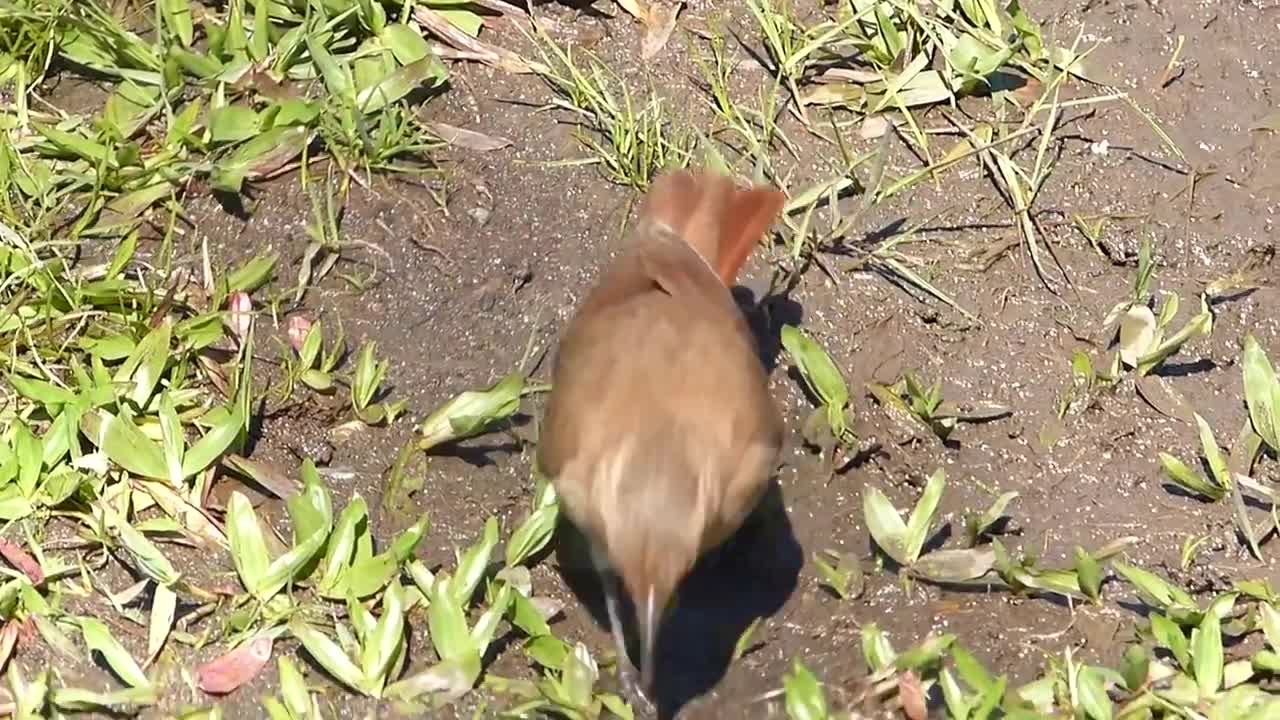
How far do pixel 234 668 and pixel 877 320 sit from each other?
2040 mm

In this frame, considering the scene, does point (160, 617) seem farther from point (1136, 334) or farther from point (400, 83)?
point (1136, 334)

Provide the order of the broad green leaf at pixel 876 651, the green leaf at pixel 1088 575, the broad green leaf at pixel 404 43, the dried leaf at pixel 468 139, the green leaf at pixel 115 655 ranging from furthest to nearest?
the broad green leaf at pixel 404 43 < the dried leaf at pixel 468 139 < the green leaf at pixel 1088 575 < the broad green leaf at pixel 876 651 < the green leaf at pixel 115 655

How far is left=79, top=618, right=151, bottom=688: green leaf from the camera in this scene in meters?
4.51

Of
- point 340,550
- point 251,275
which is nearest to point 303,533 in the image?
point 340,550

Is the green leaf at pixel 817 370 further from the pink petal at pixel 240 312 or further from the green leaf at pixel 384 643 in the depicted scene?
the pink petal at pixel 240 312

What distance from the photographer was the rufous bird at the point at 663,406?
4.31m

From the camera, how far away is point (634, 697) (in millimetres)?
4609

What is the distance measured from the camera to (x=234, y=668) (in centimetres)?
457

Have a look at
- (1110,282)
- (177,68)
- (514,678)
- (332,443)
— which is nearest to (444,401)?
(332,443)

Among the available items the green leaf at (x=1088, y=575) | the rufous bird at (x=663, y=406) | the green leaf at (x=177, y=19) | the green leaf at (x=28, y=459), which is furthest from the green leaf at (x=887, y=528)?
the green leaf at (x=177, y=19)

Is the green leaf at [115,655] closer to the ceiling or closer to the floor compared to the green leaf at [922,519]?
closer to the floor

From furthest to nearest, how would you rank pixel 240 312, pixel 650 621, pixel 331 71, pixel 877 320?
pixel 331 71 → pixel 877 320 → pixel 240 312 → pixel 650 621

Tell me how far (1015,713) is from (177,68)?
307 centimetres

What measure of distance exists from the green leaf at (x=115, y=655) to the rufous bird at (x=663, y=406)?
3.59 feet
